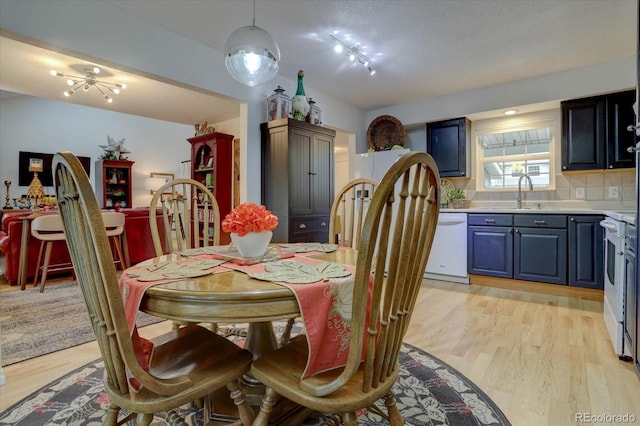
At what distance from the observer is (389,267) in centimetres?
89

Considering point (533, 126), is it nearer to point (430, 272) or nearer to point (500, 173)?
point (500, 173)

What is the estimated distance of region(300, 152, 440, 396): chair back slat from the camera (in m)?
0.82

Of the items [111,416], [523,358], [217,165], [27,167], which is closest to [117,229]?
[217,165]

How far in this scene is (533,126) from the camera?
407 centimetres

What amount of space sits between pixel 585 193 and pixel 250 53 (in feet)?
12.8

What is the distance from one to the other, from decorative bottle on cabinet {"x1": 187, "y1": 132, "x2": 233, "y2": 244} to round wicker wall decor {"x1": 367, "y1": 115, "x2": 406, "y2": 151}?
2.14 metres

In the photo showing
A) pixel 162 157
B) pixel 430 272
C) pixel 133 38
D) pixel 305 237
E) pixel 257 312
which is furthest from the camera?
pixel 162 157

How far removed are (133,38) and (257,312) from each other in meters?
2.66

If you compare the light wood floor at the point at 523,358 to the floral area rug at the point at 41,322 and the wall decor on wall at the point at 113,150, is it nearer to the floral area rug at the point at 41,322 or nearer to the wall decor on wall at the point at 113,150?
the floral area rug at the point at 41,322

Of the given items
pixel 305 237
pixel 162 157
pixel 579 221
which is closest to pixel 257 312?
pixel 305 237

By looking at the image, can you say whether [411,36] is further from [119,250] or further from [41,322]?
[119,250]

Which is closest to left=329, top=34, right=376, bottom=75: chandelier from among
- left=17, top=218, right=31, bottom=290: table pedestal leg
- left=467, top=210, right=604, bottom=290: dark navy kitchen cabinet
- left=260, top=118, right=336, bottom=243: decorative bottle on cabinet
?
→ left=260, top=118, right=336, bottom=243: decorative bottle on cabinet

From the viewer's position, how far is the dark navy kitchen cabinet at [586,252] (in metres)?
3.15

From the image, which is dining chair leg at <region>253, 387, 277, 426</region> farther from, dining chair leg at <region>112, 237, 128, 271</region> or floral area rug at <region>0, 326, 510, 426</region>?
dining chair leg at <region>112, 237, 128, 271</region>
